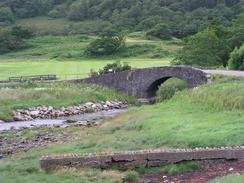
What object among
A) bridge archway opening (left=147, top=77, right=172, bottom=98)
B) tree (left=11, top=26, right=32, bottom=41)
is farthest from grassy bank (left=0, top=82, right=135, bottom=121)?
tree (left=11, top=26, right=32, bottom=41)

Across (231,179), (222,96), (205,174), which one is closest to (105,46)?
(222,96)

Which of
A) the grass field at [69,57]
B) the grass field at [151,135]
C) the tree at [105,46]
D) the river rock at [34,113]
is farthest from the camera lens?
the tree at [105,46]

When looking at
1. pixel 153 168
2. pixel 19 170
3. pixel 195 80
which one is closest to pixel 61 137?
pixel 19 170

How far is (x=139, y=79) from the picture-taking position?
7919 centimetres

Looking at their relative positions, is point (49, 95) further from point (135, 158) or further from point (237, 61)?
point (135, 158)

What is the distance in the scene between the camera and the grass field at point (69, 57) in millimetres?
98500

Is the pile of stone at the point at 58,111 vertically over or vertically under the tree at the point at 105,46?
under

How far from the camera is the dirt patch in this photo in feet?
78.4

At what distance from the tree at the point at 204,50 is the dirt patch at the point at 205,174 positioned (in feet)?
194

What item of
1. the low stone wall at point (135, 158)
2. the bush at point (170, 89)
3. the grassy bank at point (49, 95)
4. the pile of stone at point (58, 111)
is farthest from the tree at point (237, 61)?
the low stone wall at point (135, 158)

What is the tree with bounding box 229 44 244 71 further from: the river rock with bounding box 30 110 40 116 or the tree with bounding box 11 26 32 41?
the tree with bounding box 11 26 32 41

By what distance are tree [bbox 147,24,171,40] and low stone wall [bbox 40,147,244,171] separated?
426 ft

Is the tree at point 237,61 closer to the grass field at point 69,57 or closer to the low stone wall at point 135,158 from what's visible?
the grass field at point 69,57

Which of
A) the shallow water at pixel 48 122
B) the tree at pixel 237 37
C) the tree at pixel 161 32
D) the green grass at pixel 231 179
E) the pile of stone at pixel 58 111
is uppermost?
the tree at pixel 237 37
